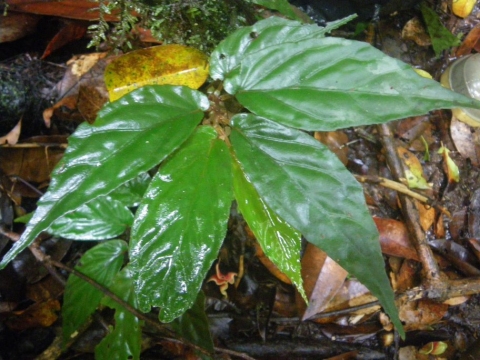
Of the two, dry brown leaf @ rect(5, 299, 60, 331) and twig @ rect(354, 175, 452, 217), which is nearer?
dry brown leaf @ rect(5, 299, 60, 331)

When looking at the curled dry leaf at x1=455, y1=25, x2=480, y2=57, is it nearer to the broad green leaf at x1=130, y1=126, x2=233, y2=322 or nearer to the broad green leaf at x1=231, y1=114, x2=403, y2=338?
the broad green leaf at x1=231, y1=114, x2=403, y2=338

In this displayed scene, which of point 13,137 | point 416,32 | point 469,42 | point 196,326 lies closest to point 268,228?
point 196,326

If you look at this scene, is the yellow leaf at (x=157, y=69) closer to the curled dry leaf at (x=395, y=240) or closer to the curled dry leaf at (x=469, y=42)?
the curled dry leaf at (x=395, y=240)

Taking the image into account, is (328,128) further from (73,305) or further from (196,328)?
(73,305)

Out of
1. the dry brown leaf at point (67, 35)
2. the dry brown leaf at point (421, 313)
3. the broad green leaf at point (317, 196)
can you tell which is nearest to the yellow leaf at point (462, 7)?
the dry brown leaf at point (421, 313)

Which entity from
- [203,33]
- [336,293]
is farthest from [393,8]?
[336,293]

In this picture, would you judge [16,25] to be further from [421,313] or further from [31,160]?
[421,313]

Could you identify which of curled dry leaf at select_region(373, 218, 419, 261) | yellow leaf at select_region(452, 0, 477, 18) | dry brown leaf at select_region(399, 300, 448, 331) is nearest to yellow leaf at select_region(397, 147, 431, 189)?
curled dry leaf at select_region(373, 218, 419, 261)
